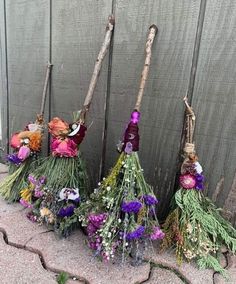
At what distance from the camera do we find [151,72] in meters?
1.44

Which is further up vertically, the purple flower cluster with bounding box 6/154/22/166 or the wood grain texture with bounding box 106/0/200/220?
the wood grain texture with bounding box 106/0/200/220

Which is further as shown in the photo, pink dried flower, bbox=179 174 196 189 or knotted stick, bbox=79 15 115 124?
knotted stick, bbox=79 15 115 124

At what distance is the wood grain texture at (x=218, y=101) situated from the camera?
1.24m

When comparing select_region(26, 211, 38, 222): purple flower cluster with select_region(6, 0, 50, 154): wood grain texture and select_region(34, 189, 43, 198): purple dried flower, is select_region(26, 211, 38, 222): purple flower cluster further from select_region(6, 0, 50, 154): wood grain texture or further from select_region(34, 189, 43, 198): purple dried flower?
select_region(6, 0, 50, 154): wood grain texture

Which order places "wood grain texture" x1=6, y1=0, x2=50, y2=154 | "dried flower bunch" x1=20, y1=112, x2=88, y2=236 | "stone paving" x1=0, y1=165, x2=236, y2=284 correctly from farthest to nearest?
"wood grain texture" x1=6, y1=0, x2=50, y2=154 < "dried flower bunch" x1=20, y1=112, x2=88, y2=236 < "stone paving" x1=0, y1=165, x2=236, y2=284

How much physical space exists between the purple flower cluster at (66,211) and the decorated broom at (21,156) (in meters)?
0.42

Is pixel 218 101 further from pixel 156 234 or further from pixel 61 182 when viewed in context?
pixel 61 182

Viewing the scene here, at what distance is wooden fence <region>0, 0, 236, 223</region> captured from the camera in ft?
4.21

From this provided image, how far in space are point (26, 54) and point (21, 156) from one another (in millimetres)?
807

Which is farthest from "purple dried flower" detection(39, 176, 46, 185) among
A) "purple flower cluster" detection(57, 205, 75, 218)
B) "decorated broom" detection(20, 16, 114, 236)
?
"purple flower cluster" detection(57, 205, 75, 218)

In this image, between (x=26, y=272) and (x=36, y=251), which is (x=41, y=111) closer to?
(x=36, y=251)

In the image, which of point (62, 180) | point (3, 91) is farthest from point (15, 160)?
point (3, 91)

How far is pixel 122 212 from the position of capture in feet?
3.81

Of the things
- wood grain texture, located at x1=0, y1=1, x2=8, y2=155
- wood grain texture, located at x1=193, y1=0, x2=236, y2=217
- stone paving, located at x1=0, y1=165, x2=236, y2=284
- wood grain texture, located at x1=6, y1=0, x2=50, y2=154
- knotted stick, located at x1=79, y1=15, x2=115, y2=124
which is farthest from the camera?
wood grain texture, located at x1=0, y1=1, x2=8, y2=155
